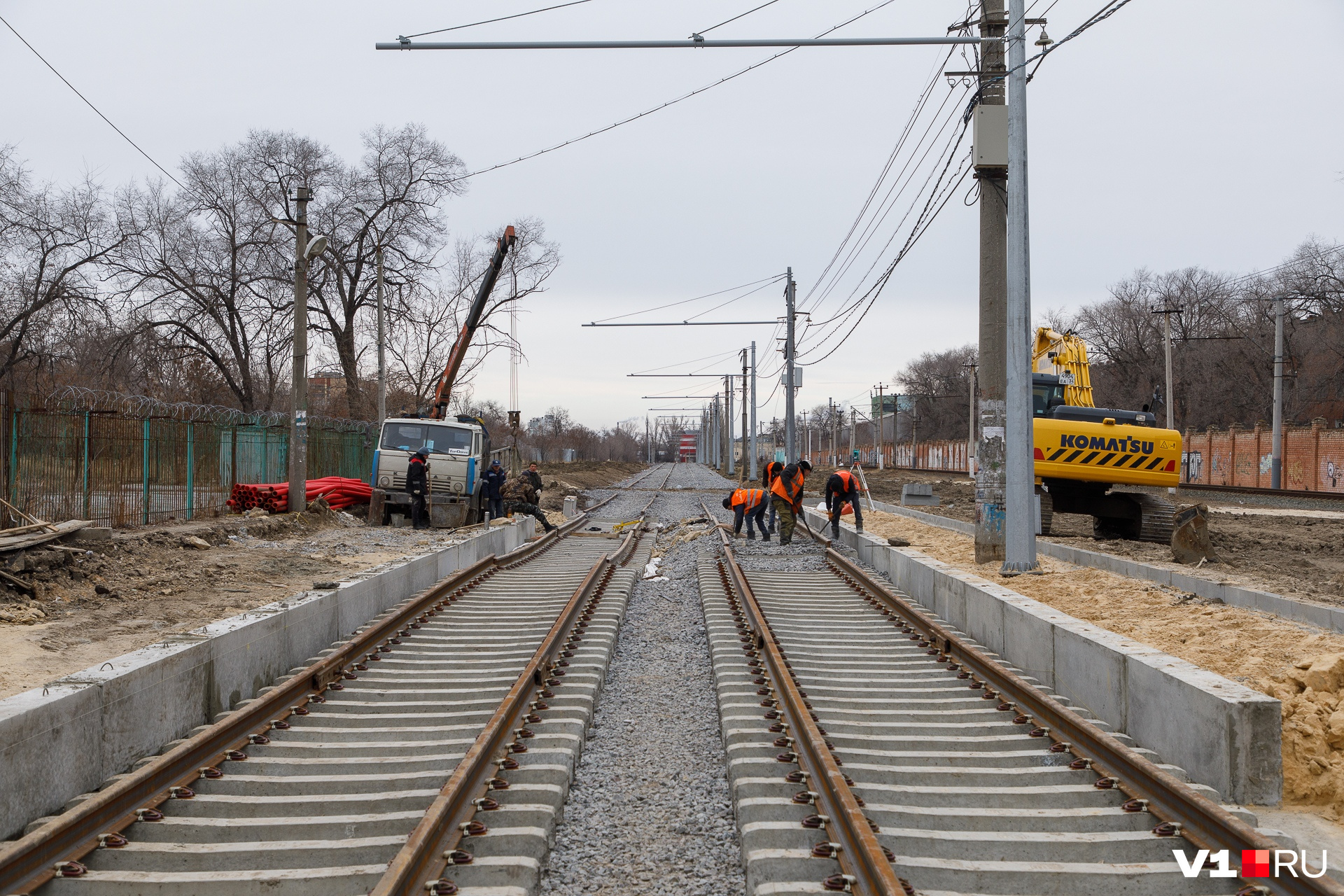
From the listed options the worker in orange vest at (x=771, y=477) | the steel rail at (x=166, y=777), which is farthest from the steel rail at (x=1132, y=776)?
the worker in orange vest at (x=771, y=477)

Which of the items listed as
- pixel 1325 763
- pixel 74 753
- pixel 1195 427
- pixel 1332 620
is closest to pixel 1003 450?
pixel 1332 620

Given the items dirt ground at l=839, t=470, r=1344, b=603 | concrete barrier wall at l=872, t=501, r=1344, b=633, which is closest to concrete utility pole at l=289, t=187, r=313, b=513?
dirt ground at l=839, t=470, r=1344, b=603

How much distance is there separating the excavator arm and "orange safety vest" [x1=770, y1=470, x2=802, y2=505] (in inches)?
199

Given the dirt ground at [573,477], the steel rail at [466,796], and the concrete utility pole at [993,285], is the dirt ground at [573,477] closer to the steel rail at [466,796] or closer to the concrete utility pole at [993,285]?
A: the concrete utility pole at [993,285]

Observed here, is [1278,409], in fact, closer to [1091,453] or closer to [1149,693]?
[1091,453]

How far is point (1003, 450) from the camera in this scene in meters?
12.4

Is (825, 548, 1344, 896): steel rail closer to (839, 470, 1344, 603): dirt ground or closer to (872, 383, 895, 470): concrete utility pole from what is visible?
(839, 470, 1344, 603): dirt ground

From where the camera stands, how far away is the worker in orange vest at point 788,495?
17438mm

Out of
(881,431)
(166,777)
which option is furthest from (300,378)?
(881,431)

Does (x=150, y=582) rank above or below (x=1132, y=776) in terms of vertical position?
above

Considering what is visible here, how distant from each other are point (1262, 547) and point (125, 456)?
748 inches

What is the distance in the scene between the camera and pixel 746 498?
1831 centimetres

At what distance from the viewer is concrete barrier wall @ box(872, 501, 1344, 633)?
9.12 m

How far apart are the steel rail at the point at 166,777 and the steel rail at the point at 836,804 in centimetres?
307
